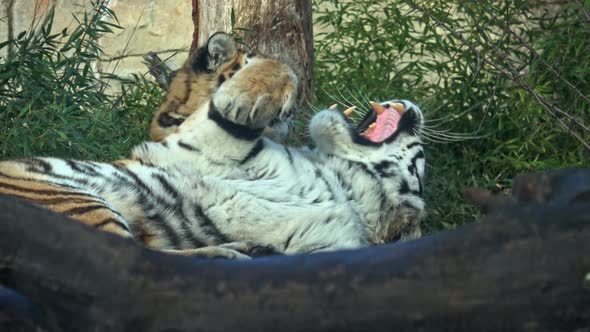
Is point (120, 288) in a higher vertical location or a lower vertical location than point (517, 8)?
higher

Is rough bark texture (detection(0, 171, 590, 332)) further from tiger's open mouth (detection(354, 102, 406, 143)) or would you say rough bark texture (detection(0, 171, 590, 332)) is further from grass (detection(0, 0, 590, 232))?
grass (detection(0, 0, 590, 232))

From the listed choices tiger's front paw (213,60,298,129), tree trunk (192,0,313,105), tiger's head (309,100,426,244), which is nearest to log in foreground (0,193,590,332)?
tiger's front paw (213,60,298,129)

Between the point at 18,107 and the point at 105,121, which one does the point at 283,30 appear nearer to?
the point at 105,121

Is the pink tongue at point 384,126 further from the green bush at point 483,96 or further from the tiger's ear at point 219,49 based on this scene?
the green bush at point 483,96

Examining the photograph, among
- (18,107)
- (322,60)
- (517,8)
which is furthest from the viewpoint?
(322,60)

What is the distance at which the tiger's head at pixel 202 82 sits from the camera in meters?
3.21

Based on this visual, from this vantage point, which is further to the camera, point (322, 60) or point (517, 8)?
point (322, 60)

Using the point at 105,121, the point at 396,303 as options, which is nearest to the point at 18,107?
the point at 105,121

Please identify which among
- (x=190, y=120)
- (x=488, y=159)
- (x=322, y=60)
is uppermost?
(x=190, y=120)

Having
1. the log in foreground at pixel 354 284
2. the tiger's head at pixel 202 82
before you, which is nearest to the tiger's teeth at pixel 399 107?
the tiger's head at pixel 202 82

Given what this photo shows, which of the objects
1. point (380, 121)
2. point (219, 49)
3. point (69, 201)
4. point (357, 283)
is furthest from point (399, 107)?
point (357, 283)

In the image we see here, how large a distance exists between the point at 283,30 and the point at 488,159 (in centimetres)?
117

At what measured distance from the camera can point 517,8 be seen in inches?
174

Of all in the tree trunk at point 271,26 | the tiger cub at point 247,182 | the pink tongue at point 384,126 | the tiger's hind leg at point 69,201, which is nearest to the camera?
the tiger's hind leg at point 69,201
